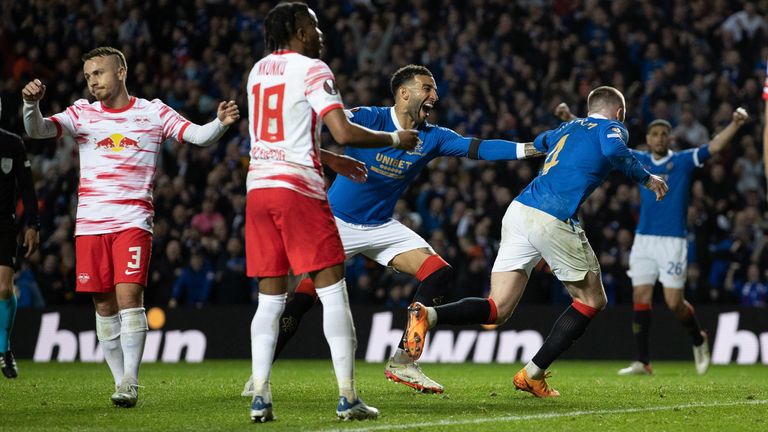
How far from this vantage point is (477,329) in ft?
48.4

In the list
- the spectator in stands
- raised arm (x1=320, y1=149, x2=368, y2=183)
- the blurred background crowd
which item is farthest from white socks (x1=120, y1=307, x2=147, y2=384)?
the spectator in stands

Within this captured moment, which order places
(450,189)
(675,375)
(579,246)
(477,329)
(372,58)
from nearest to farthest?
(579,246)
(675,375)
(477,329)
(450,189)
(372,58)

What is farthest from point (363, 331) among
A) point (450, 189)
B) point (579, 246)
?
point (579, 246)

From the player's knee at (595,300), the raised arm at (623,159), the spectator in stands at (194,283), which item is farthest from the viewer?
the spectator in stands at (194,283)

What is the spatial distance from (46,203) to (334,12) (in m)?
6.22

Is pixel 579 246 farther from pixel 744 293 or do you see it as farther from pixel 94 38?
pixel 94 38

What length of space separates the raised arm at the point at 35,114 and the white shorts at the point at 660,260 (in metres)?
6.84

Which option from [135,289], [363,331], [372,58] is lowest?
[363,331]

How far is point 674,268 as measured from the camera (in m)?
12.1

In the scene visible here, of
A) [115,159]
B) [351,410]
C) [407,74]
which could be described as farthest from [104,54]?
[351,410]

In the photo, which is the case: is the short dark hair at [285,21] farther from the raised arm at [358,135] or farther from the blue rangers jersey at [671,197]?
the blue rangers jersey at [671,197]

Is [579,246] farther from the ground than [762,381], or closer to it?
farther from the ground

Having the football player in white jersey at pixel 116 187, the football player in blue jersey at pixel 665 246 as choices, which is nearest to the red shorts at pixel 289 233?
the football player in white jersey at pixel 116 187

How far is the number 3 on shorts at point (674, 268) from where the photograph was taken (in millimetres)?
12062
